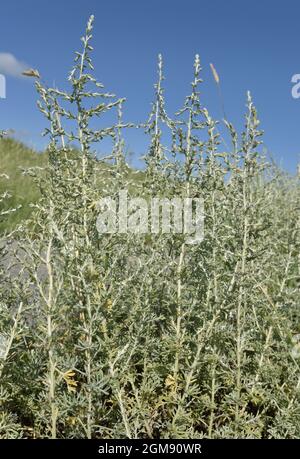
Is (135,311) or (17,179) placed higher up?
(17,179)

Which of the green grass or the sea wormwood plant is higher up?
the green grass

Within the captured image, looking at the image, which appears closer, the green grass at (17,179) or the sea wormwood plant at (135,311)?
the sea wormwood plant at (135,311)

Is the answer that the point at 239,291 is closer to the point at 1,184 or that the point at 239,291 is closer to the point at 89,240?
the point at 89,240

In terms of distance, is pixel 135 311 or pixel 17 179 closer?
pixel 135 311

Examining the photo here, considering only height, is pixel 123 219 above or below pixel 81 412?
above

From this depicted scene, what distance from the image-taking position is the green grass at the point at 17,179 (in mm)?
7117

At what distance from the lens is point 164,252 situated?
262cm

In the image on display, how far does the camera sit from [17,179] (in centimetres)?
908

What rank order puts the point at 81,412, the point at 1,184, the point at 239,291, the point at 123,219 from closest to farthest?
1. the point at 81,412
2. the point at 239,291
3. the point at 123,219
4. the point at 1,184

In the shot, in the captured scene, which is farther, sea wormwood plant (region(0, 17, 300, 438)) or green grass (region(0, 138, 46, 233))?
green grass (region(0, 138, 46, 233))

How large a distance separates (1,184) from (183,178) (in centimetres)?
622

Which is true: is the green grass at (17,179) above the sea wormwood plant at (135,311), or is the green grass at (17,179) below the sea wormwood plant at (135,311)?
above

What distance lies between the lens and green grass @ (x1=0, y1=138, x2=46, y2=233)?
7.12 m
